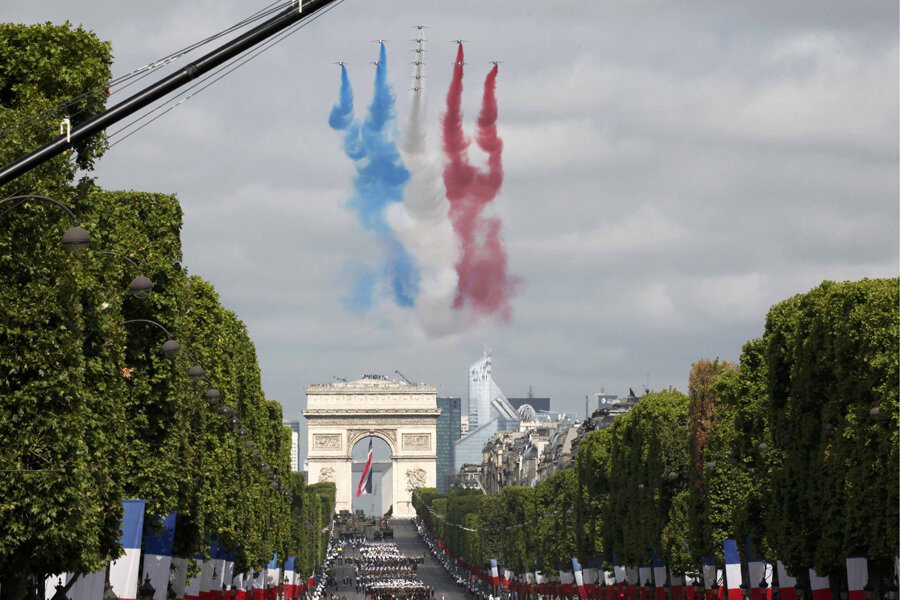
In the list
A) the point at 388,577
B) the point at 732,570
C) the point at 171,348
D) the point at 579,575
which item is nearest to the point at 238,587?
the point at 732,570

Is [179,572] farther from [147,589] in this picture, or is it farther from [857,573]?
[857,573]

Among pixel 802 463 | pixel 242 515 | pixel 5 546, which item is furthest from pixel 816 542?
pixel 5 546

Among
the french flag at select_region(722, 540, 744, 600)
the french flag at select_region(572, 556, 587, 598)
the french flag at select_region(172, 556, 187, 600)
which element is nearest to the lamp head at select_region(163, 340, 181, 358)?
the french flag at select_region(172, 556, 187, 600)

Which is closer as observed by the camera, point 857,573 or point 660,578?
point 857,573

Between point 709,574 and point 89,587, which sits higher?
point 709,574

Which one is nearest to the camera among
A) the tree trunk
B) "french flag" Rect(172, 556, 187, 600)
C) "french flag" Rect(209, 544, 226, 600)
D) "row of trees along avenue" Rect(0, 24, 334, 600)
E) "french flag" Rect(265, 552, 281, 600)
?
"row of trees along avenue" Rect(0, 24, 334, 600)

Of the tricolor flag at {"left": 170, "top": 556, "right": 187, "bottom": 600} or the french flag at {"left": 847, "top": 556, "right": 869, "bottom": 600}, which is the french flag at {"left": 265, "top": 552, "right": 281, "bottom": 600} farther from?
the french flag at {"left": 847, "top": 556, "right": 869, "bottom": 600}

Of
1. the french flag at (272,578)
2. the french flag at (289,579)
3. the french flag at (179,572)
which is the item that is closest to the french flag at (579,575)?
the french flag at (272,578)
